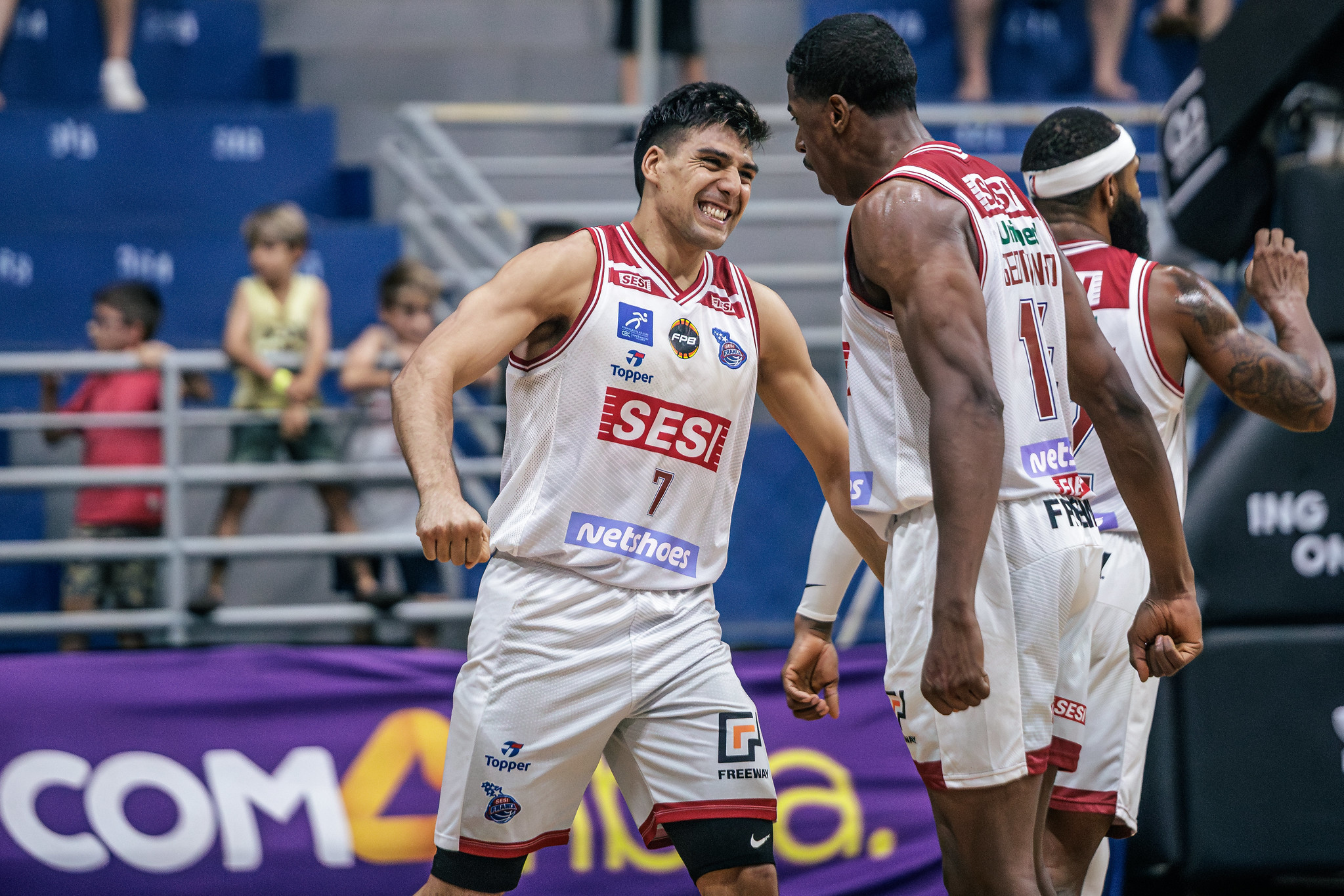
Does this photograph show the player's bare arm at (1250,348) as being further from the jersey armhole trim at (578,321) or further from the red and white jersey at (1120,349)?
the jersey armhole trim at (578,321)

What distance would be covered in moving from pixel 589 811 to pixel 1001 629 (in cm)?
255

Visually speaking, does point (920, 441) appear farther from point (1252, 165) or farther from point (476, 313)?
point (1252, 165)

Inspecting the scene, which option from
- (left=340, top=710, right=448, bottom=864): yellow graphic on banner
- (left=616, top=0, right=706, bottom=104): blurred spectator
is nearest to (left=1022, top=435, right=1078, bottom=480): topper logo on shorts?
(left=340, top=710, right=448, bottom=864): yellow graphic on banner

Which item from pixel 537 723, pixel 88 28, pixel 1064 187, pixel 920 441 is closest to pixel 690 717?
pixel 537 723

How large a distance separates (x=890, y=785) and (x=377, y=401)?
2.90m

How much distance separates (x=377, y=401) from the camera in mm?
6379

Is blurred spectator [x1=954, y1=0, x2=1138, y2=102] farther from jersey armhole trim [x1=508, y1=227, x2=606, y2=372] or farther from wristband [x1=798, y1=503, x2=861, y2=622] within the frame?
jersey armhole trim [x1=508, y1=227, x2=606, y2=372]

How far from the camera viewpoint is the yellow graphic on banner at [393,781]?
195 inches

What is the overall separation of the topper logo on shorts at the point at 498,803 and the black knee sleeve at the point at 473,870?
0.37 feet

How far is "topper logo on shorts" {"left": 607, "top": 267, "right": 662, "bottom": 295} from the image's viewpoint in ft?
11.5

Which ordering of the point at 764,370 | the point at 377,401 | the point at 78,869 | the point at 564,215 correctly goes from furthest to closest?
the point at 564,215 → the point at 377,401 → the point at 78,869 → the point at 764,370

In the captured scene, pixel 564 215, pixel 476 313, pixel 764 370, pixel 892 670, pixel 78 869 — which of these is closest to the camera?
pixel 892 670

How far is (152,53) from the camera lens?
993 cm

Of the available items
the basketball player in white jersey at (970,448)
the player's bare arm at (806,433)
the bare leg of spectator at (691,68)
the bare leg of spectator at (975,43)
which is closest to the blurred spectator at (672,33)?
the bare leg of spectator at (691,68)
